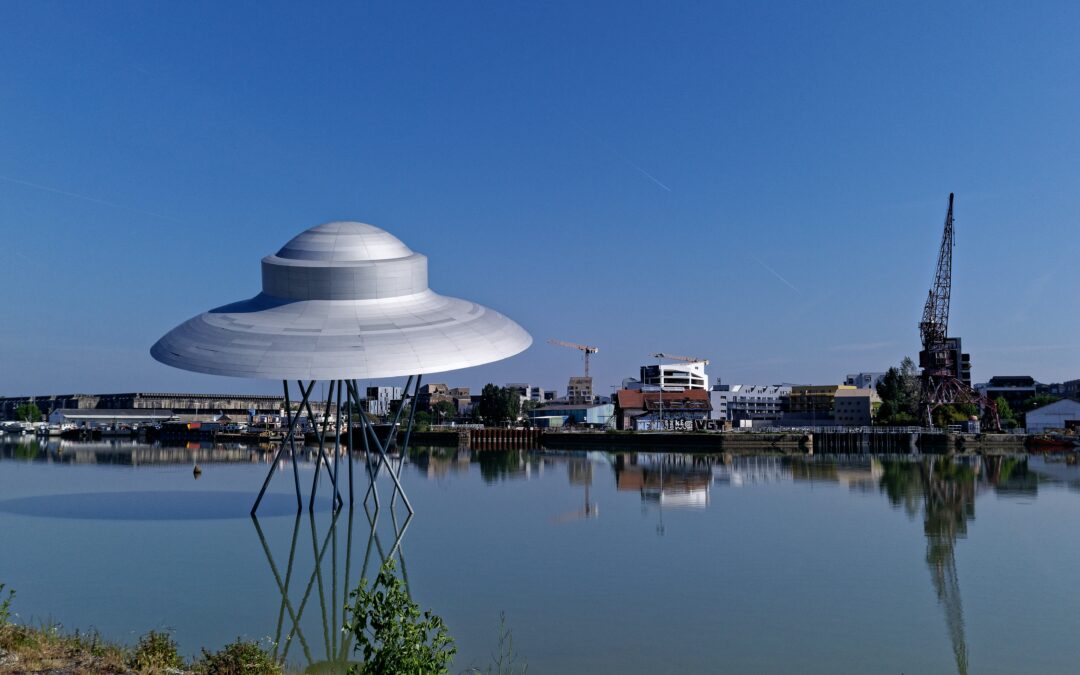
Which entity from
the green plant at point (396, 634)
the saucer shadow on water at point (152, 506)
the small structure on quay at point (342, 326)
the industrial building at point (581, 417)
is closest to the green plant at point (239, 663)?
the green plant at point (396, 634)

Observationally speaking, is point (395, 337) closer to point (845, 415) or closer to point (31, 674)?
point (31, 674)

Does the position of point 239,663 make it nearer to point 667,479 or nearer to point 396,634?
point 396,634

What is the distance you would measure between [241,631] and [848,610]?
45.0ft

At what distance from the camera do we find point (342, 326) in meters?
38.2

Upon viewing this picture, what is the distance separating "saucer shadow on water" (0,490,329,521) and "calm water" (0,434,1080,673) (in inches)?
8.9

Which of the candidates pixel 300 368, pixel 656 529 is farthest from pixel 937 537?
pixel 300 368

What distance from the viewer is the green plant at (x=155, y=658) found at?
1425cm

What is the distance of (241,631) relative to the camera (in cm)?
2067

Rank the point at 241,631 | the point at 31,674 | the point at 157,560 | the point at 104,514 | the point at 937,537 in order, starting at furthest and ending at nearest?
the point at 104,514 → the point at 937,537 → the point at 157,560 → the point at 241,631 → the point at 31,674

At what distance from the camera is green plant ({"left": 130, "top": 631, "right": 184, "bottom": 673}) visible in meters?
14.2

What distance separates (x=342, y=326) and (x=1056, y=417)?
12744cm

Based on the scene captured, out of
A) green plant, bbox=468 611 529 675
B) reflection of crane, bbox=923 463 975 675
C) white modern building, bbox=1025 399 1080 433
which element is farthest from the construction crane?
green plant, bbox=468 611 529 675

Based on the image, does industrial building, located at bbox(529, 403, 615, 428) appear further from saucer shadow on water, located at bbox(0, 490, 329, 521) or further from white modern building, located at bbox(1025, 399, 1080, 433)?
saucer shadow on water, located at bbox(0, 490, 329, 521)

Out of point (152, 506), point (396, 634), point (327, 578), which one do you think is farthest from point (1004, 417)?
point (396, 634)
